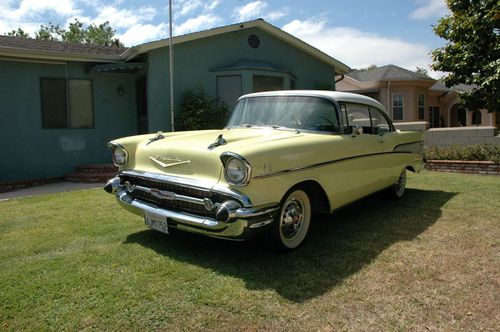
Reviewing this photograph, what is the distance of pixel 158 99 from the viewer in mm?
11430

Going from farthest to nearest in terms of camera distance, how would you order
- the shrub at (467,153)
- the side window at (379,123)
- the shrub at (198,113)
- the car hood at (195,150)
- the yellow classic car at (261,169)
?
the shrub at (198,113), the shrub at (467,153), the side window at (379,123), the car hood at (195,150), the yellow classic car at (261,169)

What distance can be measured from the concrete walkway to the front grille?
4920 mm

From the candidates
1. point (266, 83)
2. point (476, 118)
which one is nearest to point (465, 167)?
point (266, 83)

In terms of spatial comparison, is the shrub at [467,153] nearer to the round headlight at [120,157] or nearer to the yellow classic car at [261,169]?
the yellow classic car at [261,169]

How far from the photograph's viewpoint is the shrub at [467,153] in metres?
10.4

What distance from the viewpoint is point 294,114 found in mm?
4859

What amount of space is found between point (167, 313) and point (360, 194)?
309 centimetres

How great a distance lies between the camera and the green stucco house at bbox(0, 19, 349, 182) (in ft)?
33.7

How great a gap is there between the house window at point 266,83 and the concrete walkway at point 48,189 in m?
5.72

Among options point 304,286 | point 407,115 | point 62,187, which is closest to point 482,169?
point 304,286

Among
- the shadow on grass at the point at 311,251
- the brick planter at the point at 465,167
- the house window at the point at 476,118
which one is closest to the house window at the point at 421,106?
the house window at the point at 476,118

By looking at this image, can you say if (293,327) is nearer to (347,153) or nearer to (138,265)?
(138,265)

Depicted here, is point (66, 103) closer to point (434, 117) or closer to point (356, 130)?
point (356, 130)

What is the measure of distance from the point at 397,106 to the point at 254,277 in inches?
821
